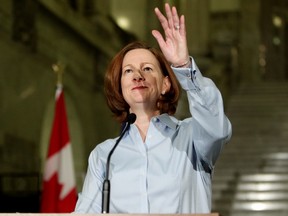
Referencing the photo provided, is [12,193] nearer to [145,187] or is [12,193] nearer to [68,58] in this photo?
[68,58]

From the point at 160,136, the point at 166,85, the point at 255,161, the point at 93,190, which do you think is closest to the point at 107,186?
the point at 93,190

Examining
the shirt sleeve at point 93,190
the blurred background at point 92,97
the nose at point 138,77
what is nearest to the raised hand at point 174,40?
the nose at point 138,77

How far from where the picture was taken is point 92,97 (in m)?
13.7

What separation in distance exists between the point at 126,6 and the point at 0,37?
8.39 m

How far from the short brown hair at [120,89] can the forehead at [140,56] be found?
0.08 feet

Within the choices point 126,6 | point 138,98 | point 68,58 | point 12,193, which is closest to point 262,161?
point 68,58

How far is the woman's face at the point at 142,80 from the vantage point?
319cm

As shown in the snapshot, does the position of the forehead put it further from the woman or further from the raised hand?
the raised hand

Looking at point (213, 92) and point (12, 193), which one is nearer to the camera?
point (213, 92)

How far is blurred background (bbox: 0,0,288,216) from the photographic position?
9.96 m

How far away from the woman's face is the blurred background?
5.57 metres

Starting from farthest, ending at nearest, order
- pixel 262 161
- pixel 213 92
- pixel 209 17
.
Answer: pixel 209 17 < pixel 262 161 < pixel 213 92

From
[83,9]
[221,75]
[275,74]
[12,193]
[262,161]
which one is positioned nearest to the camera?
[12,193]

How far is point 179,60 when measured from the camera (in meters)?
2.91
